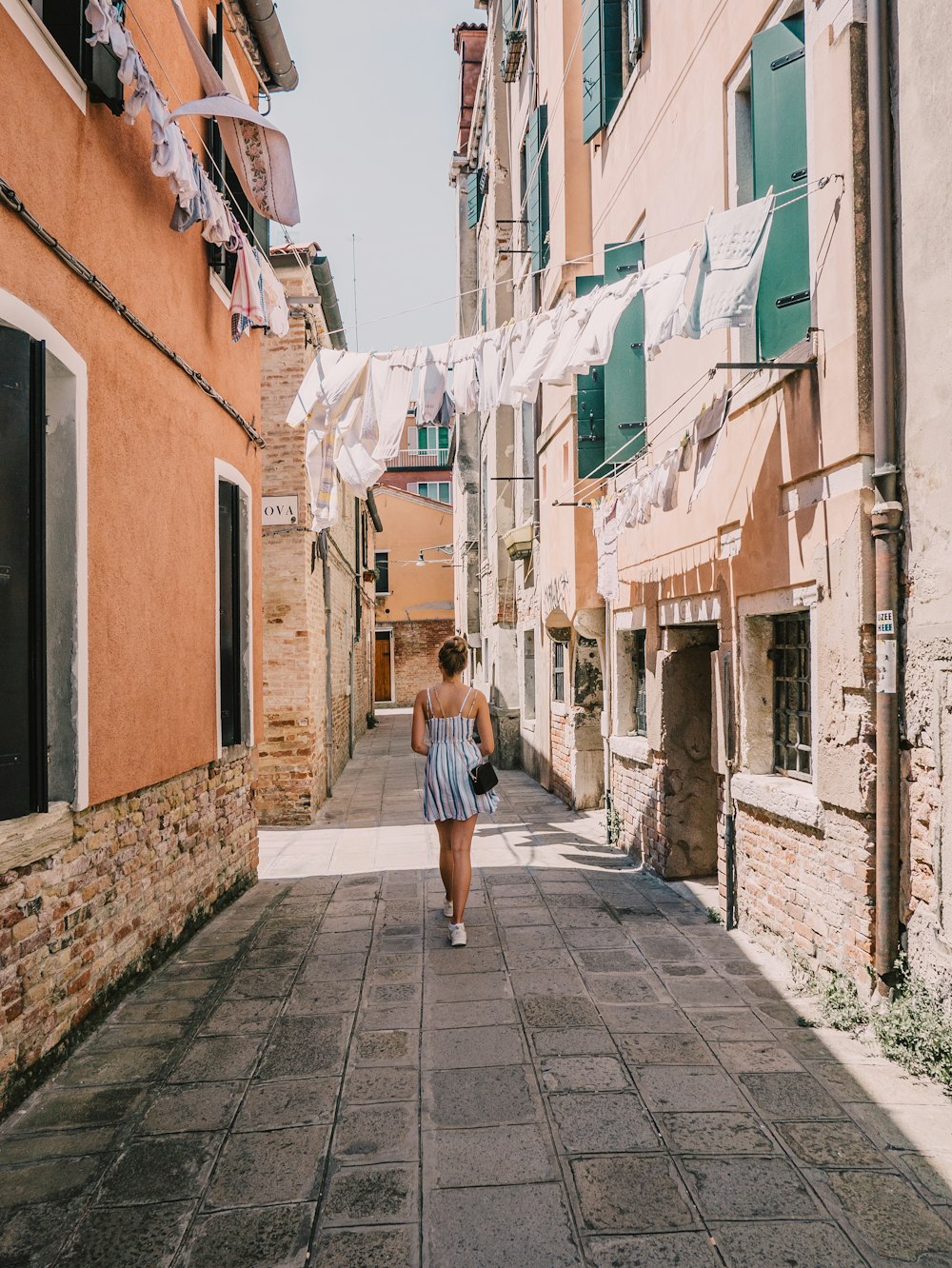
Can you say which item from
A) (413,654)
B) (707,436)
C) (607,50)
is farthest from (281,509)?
(413,654)

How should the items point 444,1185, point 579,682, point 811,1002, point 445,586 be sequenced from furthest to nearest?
point 445,586 → point 579,682 → point 811,1002 → point 444,1185

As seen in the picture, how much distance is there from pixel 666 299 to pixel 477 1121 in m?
4.09

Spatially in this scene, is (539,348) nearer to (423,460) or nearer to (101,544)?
(101,544)

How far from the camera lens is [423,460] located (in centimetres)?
4319

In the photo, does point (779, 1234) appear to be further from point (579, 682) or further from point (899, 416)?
point (579, 682)

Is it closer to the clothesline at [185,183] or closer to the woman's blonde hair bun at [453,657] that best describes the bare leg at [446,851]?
the woman's blonde hair bun at [453,657]

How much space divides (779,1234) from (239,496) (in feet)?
19.9

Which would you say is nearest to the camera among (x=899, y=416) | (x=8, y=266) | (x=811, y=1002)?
(x=8, y=266)

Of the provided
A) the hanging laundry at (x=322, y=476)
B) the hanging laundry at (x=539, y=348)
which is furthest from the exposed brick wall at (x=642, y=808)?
the hanging laundry at (x=322, y=476)

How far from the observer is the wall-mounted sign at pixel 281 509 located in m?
10.8

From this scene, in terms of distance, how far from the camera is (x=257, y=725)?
7688mm

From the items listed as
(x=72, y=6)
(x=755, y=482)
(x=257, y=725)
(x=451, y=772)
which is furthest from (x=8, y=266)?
(x=257, y=725)

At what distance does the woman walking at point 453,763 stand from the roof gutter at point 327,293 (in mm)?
7298

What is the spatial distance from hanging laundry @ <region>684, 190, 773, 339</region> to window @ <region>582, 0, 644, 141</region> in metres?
3.94
